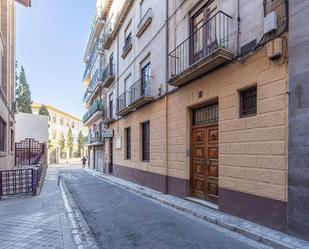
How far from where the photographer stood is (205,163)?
28.5 feet

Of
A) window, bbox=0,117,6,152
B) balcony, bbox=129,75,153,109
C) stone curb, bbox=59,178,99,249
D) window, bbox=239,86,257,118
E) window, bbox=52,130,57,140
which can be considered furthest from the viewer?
window, bbox=52,130,57,140

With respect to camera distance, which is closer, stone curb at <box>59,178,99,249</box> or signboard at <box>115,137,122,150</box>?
stone curb at <box>59,178,99,249</box>

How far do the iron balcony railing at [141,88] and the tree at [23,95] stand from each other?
36.2 m

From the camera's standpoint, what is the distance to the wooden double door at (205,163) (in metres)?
8.24

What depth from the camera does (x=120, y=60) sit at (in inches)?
738

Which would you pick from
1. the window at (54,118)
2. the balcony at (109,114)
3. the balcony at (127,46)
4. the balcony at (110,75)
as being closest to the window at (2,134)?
the balcony at (109,114)

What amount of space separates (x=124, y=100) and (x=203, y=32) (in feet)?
28.7

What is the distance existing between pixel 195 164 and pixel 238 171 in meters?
2.45

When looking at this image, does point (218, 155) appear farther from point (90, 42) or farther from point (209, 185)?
Answer: point (90, 42)

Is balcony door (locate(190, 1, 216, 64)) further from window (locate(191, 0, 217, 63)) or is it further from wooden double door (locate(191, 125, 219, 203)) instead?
wooden double door (locate(191, 125, 219, 203))

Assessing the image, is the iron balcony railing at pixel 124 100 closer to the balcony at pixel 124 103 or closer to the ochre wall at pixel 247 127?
the balcony at pixel 124 103

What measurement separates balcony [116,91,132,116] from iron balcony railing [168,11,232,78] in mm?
5282

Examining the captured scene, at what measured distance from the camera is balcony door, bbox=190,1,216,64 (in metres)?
8.39

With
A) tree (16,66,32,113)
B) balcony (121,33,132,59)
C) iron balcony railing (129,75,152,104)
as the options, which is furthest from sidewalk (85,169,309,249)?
tree (16,66,32,113)
